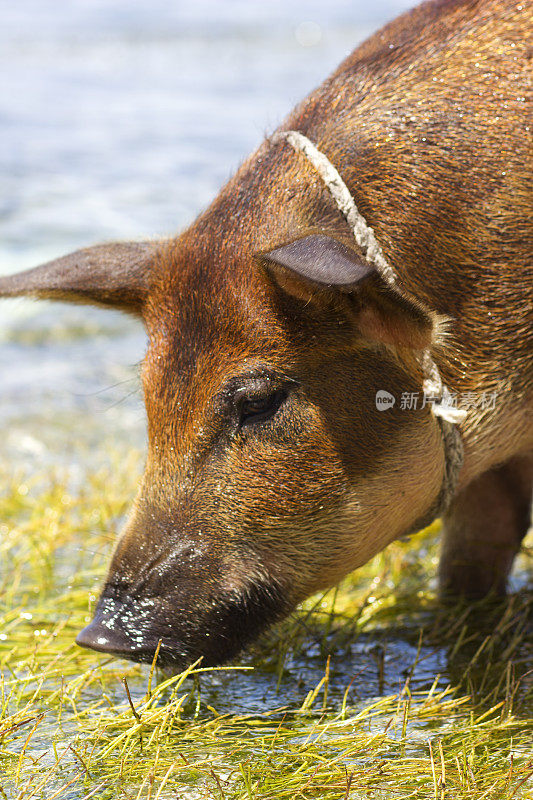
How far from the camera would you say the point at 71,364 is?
8188mm

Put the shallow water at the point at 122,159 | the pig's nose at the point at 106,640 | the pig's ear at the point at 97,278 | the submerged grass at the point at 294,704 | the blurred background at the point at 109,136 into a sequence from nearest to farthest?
1. the submerged grass at the point at 294,704
2. the pig's nose at the point at 106,640
3. the pig's ear at the point at 97,278
4. the shallow water at the point at 122,159
5. the blurred background at the point at 109,136

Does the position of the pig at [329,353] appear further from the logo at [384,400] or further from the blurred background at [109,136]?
the blurred background at [109,136]

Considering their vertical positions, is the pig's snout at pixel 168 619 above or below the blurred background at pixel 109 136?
below

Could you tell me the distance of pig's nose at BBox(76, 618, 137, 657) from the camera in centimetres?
335

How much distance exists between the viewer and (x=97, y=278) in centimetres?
389

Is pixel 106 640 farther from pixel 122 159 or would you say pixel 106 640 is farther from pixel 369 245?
pixel 122 159

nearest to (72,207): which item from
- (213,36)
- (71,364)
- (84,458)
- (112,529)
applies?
(71,364)

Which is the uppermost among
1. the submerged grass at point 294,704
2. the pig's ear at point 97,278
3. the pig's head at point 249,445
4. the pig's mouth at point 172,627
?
the pig's ear at point 97,278

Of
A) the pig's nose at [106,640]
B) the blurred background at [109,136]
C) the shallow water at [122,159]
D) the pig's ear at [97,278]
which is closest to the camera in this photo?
the pig's nose at [106,640]

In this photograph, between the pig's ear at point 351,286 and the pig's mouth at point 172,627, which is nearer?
the pig's ear at point 351,286

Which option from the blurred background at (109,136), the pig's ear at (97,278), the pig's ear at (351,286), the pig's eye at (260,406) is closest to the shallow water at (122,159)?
the blurred background at (109,136)

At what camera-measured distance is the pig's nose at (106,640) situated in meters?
3.35

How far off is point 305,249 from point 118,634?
1339 millimetres

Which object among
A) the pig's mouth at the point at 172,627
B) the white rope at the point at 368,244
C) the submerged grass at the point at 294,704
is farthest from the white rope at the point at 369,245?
the submerged grass at the point at 294,704
